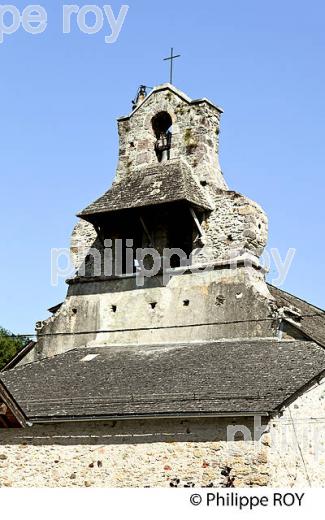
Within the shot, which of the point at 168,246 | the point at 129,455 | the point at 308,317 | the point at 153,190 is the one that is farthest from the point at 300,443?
the point at 153,190

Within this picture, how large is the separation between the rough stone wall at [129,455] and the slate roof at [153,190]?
6.24 metres

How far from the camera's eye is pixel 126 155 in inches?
923

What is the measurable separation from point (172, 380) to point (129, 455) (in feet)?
5.68

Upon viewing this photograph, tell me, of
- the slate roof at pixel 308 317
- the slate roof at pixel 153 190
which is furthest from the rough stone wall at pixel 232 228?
the slate roof at pixel 308 317

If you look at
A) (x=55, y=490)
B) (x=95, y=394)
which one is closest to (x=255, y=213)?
(x=95, y=394)

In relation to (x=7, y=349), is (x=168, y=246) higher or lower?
lower

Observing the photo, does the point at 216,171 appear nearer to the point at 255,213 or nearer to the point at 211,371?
the point at 255,213

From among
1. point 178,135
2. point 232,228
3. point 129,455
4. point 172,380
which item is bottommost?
point 129,455

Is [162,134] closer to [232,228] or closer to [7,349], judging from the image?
[232,228]

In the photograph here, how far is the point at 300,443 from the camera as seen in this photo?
655 inches

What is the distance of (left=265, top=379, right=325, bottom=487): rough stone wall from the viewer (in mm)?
15766

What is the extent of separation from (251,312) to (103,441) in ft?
15.6

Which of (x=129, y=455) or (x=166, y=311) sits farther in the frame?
→ (x=166, y=311)

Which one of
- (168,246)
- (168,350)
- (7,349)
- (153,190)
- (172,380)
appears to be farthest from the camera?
(7,349)
